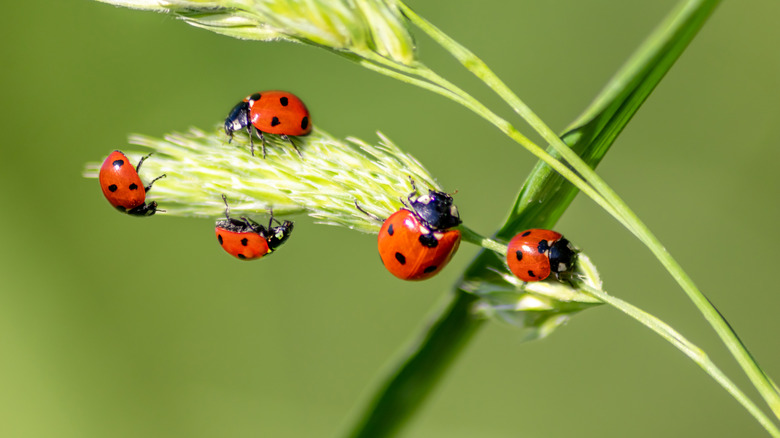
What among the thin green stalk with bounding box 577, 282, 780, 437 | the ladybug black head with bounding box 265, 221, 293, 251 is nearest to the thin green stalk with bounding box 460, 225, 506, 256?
the thin green stalk with bounding box 577, 282, 780, 437

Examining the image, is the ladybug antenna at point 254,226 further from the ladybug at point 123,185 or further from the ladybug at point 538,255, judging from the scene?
the ladybug at point 538,255

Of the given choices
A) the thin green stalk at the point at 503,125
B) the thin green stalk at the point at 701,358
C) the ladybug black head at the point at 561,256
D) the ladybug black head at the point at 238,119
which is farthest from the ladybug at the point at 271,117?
the thin green stalk at the point at 701,358

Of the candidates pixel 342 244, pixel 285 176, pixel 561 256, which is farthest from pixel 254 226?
pixel 342 244

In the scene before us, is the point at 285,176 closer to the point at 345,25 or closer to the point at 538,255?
the point at 345,25

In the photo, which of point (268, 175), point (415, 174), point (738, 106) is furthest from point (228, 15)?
point (738, 106)

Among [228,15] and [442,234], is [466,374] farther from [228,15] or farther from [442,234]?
[228,15]

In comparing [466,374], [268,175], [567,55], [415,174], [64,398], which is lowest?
[64,398]
